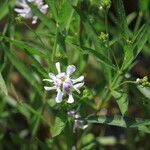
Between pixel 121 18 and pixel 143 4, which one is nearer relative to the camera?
pixel 121 18

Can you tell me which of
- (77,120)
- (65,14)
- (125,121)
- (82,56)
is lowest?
(77,120)

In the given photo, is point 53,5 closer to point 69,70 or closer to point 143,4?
point 69,70

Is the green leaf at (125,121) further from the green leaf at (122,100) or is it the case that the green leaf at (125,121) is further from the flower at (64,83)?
the flower at (64,83)

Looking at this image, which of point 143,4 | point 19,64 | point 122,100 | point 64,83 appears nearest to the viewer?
point 64,83

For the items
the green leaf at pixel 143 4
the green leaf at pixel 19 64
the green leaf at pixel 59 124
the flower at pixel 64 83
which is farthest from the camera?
the green leaf at pixel 143 4

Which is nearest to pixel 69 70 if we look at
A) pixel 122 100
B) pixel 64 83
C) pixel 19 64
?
pixel 64 83

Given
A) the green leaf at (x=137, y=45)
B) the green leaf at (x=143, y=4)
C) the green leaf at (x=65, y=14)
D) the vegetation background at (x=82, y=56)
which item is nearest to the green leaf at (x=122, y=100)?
the vegetation background at (x=82, y=56)

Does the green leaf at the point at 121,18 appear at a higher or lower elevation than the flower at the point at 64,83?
higher

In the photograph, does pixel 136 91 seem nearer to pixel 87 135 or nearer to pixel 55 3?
pixel 55 3

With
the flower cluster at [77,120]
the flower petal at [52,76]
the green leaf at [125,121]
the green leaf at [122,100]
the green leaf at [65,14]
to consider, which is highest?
the green leaf at [65,14]
